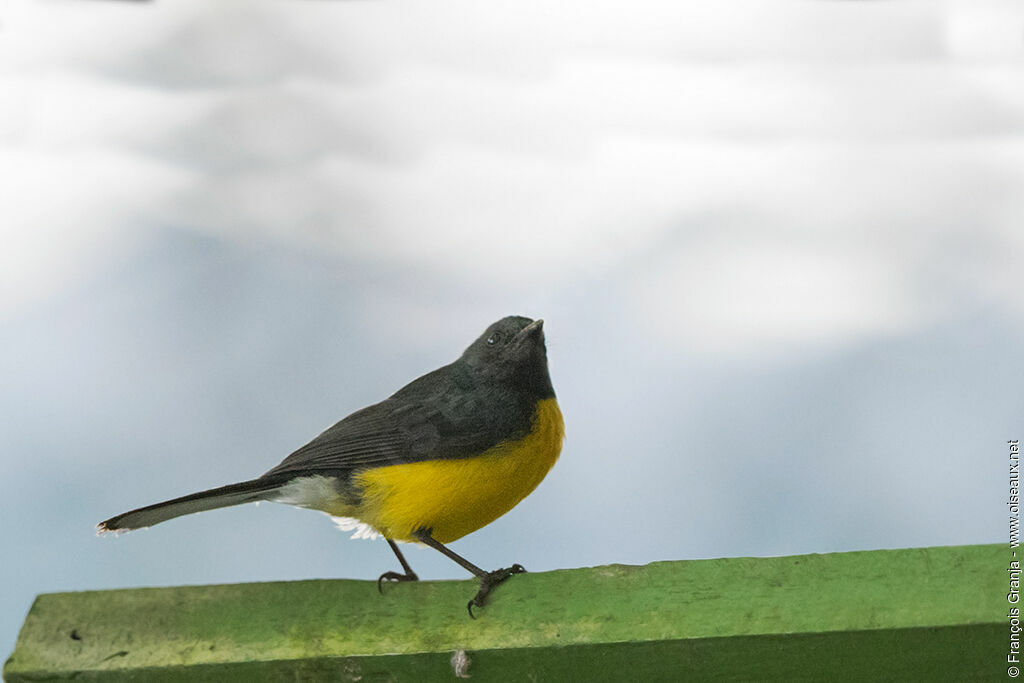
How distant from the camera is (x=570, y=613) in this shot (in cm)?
186

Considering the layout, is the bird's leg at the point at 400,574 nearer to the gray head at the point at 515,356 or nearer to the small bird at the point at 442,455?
the small bird at the point at 442,455

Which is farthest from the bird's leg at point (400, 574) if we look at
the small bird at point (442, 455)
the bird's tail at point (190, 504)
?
the bird's tail at point (190, 504)

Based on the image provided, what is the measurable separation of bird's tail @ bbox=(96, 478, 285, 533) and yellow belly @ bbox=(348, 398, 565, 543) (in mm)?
229

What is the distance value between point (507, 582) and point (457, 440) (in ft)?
1.24

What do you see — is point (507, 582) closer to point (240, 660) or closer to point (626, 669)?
point (626, 669)

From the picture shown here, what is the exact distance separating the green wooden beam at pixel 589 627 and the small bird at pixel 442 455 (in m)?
0.25

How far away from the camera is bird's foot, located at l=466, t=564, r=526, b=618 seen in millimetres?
1933

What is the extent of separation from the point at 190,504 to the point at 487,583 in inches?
23.1

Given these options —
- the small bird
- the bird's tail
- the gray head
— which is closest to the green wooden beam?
the bird's tail

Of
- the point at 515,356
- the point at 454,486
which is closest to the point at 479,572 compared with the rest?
the point at 454,486

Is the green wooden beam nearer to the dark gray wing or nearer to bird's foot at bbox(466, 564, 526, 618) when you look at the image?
bird's foot at bbox(466, 564, 526, 618)

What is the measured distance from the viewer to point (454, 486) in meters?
2.25

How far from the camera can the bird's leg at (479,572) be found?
6.37ft

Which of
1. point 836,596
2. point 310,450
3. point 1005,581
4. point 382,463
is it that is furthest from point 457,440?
point 1005,581
